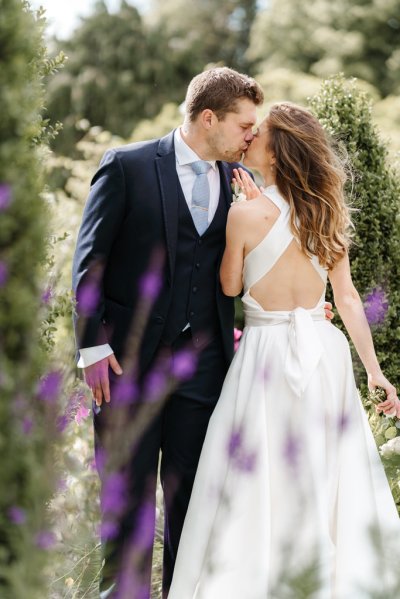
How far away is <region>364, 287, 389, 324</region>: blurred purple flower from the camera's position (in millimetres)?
4039

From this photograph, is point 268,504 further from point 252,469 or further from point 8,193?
point 8,193

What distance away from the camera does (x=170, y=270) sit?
2938mm

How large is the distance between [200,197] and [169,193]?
5.3 inches

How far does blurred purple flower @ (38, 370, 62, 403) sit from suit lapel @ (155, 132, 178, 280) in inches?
61.6

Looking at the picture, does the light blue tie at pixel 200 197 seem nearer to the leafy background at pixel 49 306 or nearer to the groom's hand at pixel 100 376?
the leafy background at pixel 49 306

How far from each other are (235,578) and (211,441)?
0.51 metres

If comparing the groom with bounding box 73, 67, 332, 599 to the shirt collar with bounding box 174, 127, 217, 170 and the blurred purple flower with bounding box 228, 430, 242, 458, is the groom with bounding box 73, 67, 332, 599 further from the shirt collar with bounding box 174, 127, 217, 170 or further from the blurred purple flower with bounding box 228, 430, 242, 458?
the blurred purple flower with bounding box 228, 430, 242, 458

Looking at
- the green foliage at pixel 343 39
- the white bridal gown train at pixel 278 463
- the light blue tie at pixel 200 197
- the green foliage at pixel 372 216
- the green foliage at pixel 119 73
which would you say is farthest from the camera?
the green foliage at pixel 119 73

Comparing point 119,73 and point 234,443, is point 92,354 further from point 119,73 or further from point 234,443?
point 119,73

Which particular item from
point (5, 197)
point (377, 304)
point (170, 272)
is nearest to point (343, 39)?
point (377, 304)

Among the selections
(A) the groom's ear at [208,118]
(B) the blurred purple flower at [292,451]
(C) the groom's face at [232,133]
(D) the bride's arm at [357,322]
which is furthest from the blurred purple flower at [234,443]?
(A) the groom's ear at [208,118]

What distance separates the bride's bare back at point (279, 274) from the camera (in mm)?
2936

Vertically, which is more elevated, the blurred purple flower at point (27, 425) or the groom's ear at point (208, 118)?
the groom's ear at point (208, 118)

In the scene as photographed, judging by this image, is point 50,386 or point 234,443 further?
point 234,443
